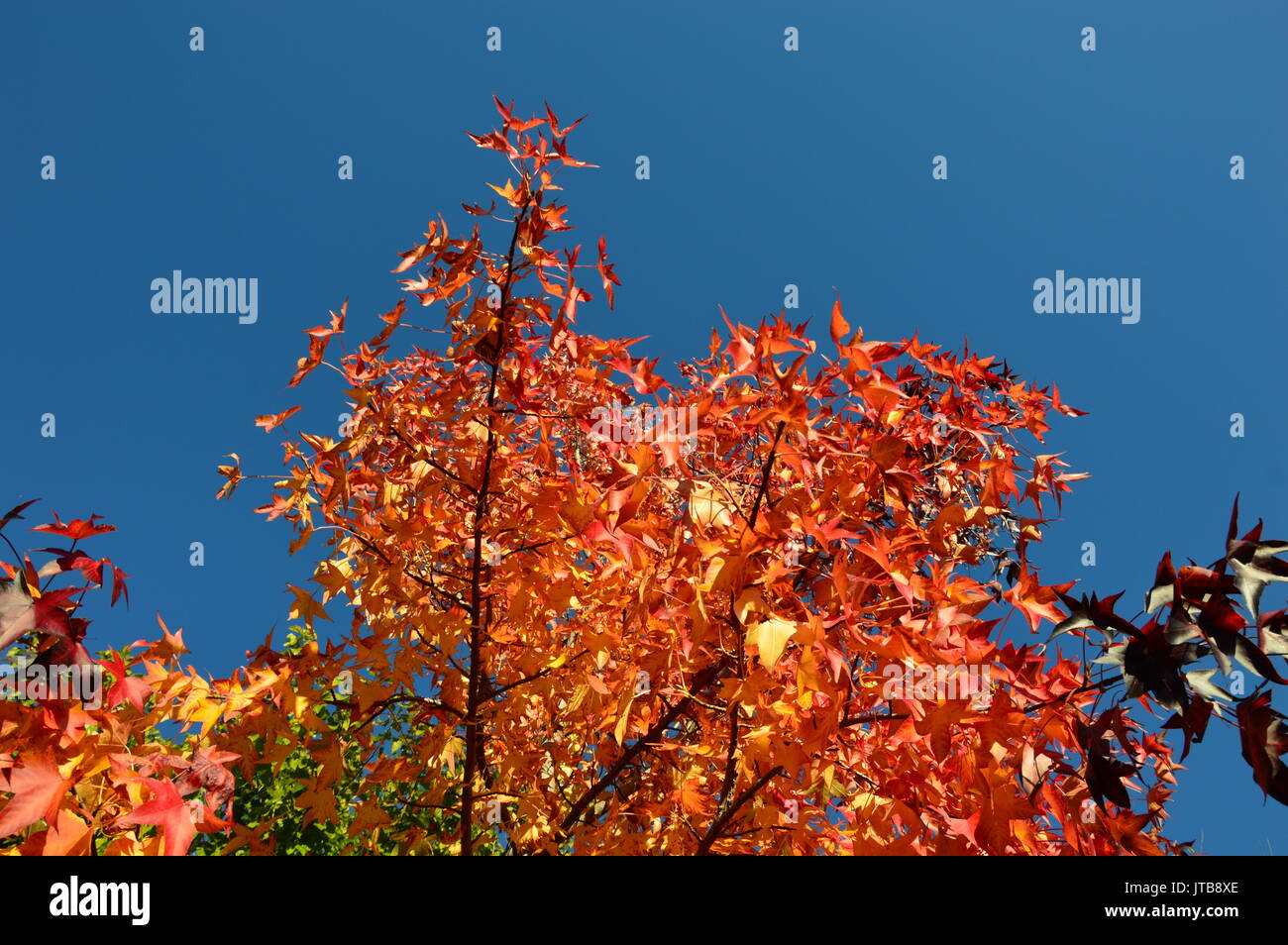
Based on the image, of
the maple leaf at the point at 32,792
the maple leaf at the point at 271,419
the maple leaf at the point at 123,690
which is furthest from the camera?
the maple leaf at the point at 271,419

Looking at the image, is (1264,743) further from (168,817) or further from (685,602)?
(168,817)

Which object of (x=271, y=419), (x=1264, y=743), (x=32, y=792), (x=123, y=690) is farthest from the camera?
(x=271, y=419)

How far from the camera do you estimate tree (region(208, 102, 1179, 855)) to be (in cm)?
166

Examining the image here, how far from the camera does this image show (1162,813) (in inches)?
93.5

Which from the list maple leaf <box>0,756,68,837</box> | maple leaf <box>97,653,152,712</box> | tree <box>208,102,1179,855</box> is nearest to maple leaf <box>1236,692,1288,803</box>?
tree <box>208,102,1179,855</box>

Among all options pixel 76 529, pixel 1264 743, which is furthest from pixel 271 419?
pixel 1264 743

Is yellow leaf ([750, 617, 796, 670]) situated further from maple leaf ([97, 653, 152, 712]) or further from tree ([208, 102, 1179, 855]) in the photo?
maple leaf ([97, 653, 152, 712])

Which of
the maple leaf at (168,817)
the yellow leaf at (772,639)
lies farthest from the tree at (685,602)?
Result: the maple leaf at (168,817)

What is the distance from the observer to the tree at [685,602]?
1663 millimetres

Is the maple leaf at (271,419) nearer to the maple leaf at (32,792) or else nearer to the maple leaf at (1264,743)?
the maple leaf at (32,792)

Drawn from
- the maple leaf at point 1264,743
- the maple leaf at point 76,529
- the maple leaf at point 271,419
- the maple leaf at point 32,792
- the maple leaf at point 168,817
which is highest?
the maple leaf at point 271,419

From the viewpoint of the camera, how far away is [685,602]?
6.24 feet

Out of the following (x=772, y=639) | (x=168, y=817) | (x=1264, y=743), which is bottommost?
(x=168, y=817)
